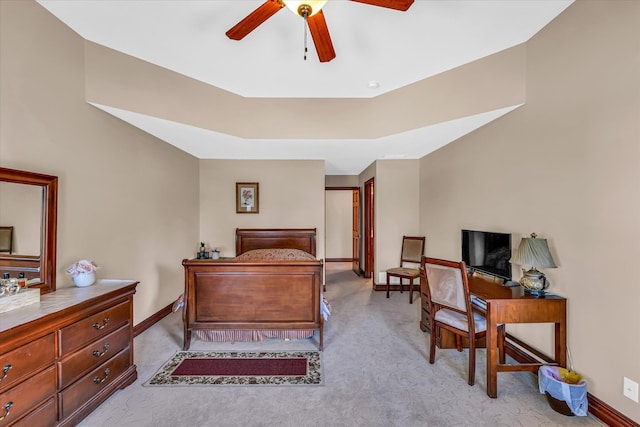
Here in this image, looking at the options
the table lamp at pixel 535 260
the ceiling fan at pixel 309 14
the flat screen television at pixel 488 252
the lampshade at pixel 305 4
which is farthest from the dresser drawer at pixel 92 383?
the flat screen television at pixel 488 252

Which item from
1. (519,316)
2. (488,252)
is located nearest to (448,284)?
(519,316)

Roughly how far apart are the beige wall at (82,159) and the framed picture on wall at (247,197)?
109cm

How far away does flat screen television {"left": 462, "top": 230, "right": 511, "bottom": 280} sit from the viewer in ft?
8.89

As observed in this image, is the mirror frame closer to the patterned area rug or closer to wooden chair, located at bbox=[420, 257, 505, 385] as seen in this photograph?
the patterned area rug

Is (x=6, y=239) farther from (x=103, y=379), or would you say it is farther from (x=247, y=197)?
(x=247, y=197)


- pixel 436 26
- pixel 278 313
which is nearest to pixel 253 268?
pixel 278 313

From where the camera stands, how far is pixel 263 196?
4.91m

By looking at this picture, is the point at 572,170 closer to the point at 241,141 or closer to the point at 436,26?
the point at 436,26

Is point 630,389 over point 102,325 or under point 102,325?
under

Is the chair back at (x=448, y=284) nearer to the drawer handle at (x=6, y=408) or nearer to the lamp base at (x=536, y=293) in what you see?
the lamp base at (x=536, y=293)

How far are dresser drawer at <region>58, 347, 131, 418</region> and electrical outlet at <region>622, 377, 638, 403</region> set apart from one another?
3.50 metres

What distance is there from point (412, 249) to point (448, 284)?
2.49 metres

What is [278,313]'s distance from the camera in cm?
289

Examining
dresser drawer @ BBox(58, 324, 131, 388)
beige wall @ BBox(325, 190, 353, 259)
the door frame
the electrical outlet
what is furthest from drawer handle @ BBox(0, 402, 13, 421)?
beige wall @ BBox(325, 190, 353, 259)
